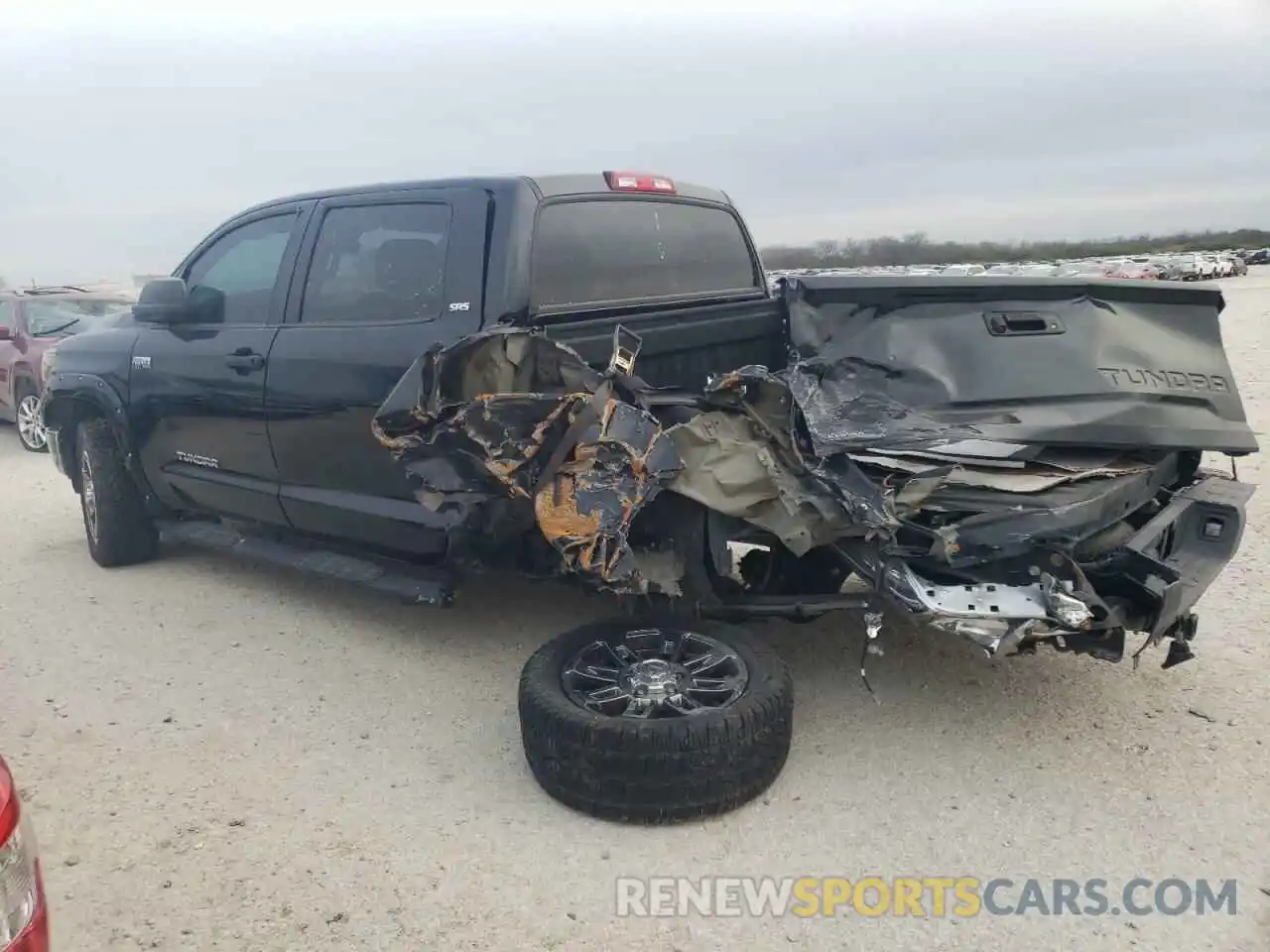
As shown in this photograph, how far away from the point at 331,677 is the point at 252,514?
1.26 m

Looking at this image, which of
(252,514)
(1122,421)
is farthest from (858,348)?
(252,514)

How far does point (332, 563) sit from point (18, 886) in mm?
2983

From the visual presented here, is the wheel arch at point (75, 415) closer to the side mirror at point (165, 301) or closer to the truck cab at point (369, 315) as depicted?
the truck cab at point (369, 315)

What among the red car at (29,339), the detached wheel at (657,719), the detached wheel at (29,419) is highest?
the detached wheel at (657,719)

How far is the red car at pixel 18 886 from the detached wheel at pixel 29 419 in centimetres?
994

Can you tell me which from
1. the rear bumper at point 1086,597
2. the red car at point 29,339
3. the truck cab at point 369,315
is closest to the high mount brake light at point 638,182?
the truck cab at point 369,315

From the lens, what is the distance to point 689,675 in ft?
11.4

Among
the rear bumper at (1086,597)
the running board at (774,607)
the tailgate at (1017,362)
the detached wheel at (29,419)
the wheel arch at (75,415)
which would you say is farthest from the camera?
the detached wheel at (29,419)

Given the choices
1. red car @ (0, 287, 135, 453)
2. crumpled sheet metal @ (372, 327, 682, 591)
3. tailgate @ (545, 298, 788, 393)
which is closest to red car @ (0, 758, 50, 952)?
crumpled sheet metal @ (372, 327, 682, 591)

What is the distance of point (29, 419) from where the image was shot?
35.0 feet

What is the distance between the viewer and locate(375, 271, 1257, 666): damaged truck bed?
314 centimetres

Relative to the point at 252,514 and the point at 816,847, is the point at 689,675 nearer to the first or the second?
the point at 816,847

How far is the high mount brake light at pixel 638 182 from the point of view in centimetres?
463

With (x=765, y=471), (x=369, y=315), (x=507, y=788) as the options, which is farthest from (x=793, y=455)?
(x=369, y=315)
